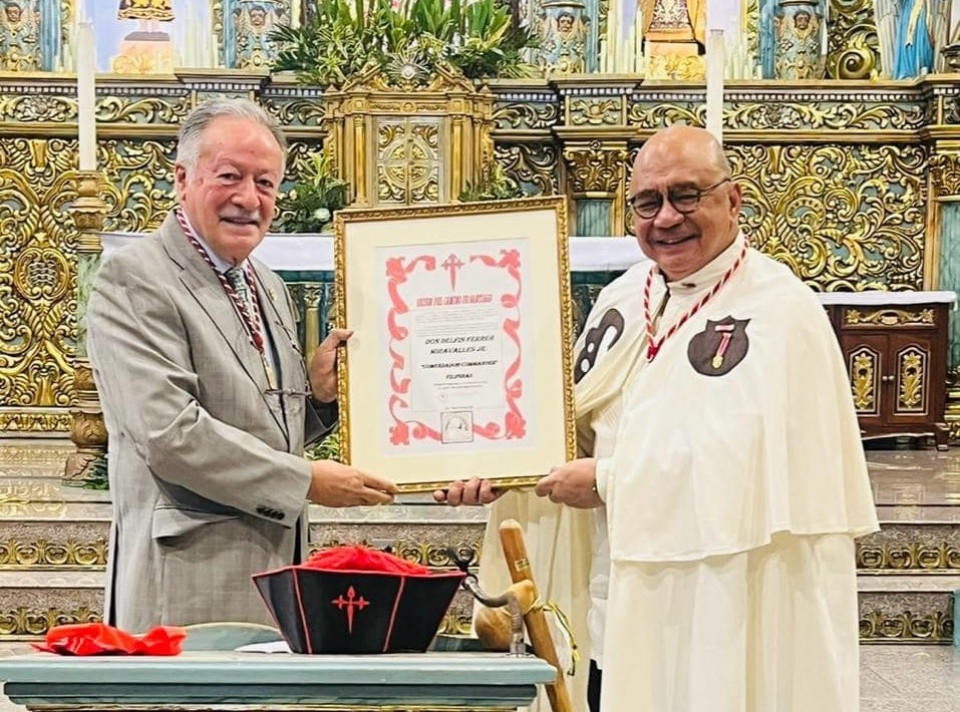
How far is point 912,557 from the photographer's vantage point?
18.8 feet

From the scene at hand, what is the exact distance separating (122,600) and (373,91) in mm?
5126

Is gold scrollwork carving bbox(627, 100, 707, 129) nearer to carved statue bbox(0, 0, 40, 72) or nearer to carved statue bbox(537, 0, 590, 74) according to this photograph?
carved statue bbox(537, 0, 590, 74)

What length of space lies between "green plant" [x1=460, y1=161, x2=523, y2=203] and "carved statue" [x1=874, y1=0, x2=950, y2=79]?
8.29 feet

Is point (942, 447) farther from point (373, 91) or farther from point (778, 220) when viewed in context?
point (373, 91)

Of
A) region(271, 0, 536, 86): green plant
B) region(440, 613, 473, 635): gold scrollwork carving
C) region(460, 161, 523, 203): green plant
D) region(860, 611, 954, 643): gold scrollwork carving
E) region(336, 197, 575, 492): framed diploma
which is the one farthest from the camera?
region(271, 0, 536, 86): green plant

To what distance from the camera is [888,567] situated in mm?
5734

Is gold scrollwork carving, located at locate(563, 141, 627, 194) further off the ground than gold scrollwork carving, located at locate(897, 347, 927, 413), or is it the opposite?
gold scrollwork carving, located at locate(563, 141, 627, 194)

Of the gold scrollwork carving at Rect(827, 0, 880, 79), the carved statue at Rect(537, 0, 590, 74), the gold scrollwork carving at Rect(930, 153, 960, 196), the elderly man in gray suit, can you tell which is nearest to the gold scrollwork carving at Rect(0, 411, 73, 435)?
the carved statue at Rect(537, 0, 590, 74)

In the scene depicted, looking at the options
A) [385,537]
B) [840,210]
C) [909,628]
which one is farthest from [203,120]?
[840,210]

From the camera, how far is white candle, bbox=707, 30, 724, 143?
593cm

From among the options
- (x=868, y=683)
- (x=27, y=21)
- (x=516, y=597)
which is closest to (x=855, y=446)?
(x=516, y=597)

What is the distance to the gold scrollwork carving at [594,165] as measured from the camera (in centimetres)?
805

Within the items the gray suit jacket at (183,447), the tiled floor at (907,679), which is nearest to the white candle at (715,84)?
the tiled floor at (907,679)

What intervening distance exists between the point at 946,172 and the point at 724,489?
593 cm
